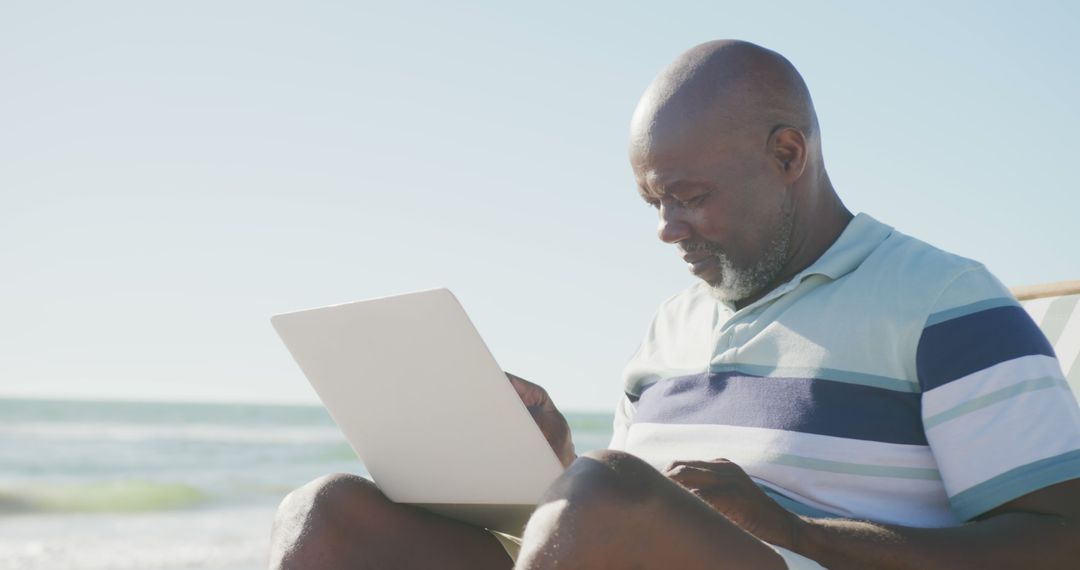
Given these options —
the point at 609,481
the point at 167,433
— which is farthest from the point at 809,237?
the point at 167,433

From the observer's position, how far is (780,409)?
1.53 meters

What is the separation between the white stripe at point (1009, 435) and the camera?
4.29 feet

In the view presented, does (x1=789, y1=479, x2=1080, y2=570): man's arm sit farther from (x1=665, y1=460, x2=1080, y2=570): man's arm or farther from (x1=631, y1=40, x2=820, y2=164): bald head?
(x1=631, y1=40, x2=820, y2=164): bald head

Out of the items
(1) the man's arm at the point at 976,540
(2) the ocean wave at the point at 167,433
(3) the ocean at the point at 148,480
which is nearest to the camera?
(1) the man's arm at the point at 976,540

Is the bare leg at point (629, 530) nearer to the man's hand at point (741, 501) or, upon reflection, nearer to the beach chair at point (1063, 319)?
the man's hand at point (741, 501)

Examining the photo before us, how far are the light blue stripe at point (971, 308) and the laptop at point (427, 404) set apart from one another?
52 cm

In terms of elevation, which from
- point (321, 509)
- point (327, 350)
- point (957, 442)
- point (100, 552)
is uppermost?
point (957, 442)

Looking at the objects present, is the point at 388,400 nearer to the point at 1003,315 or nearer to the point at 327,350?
the point at 327,350

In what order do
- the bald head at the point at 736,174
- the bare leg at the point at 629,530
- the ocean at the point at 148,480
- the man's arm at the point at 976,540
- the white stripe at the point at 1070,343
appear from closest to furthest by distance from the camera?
the bare leg at the point at 629,530
the man's arm at the point at 976,540
the bald head at the point at 736,174
the white stripe at the point at 1070,343
the ocean at the point at 148,480

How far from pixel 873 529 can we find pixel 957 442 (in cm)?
15

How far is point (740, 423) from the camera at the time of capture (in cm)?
158

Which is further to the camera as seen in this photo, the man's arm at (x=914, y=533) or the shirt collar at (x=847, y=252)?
the shirt collar at (x=847, y=252)

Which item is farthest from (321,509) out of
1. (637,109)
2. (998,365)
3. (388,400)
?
(998,365)

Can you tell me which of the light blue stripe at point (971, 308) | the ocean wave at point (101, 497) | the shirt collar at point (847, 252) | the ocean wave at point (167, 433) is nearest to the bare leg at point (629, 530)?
the light blue stripe at point (971, 308)
